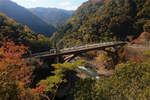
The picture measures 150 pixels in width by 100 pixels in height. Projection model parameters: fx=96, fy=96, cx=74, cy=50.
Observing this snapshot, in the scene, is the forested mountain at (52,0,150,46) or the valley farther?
the forested mountain at (52,0,150,46)

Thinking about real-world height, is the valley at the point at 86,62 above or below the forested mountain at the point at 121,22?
below

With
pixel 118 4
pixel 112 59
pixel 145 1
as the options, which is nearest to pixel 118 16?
pixel 118 4

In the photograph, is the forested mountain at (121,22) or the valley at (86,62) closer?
the valley at (86,62)

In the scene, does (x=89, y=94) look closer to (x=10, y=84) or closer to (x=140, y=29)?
(x=10, y=84)

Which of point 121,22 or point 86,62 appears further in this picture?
point 121,22

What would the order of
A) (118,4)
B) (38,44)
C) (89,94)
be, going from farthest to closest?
1. (118,4)
2. (38,44)
3. (89,94)

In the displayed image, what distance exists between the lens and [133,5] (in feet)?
144

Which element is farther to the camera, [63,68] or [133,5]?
[133,5]

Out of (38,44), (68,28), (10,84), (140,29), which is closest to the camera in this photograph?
(10,84)

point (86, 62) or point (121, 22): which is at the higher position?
point (121, 22)

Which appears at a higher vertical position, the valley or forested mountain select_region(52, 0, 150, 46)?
forested mountain select_region(52, 0, 150, 46)

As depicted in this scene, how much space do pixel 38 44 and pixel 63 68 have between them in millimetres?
14123

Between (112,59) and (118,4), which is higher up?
(118,4)

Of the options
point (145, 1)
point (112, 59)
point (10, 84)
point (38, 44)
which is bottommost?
point (112, 59)
